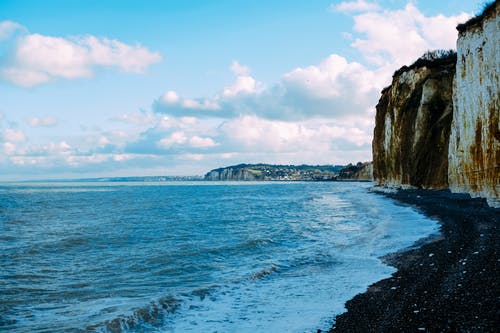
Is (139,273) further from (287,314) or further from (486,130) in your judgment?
(486,130)

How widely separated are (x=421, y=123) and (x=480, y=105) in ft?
77.4

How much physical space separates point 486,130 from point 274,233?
541 inches

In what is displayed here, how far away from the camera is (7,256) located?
55.8 feet

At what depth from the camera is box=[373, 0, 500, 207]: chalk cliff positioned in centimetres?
2259

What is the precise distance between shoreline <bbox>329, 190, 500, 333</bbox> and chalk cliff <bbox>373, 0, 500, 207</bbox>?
10965mm

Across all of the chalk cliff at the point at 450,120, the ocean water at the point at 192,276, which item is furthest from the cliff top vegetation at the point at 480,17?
the ocean water at the point at 192,276

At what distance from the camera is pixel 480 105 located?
23.8 metres

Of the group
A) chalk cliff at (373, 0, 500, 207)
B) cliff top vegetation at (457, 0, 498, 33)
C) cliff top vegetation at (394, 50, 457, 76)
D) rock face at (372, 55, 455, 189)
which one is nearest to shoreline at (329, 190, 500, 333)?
chalk cliff at (373, 0, 500, 207)

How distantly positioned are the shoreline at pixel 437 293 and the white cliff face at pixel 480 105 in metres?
9.23

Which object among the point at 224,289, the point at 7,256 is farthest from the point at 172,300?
the point at 7,256

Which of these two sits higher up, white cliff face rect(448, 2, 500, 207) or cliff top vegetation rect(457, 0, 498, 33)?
cliff top vegetation rect(457, 0, 498, 33)

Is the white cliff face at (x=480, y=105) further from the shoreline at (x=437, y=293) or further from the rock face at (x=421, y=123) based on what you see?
the rock face at (x=421, y=123)

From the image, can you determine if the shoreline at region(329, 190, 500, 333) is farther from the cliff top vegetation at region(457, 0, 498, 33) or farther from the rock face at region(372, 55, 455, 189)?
the rock face at region(372, 55, 455, 189)

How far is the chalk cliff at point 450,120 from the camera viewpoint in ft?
74.1
